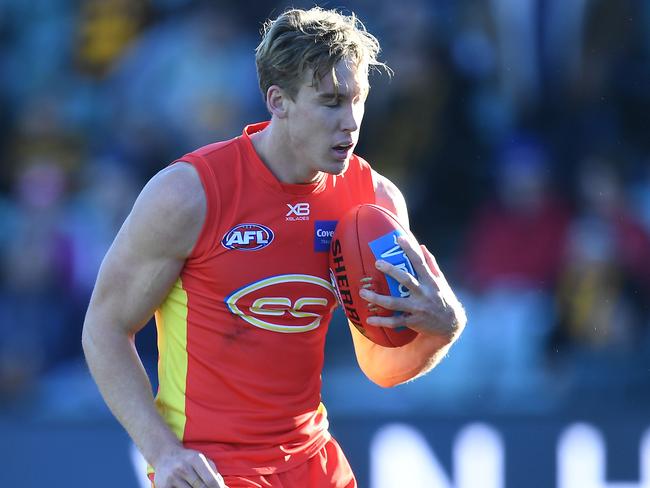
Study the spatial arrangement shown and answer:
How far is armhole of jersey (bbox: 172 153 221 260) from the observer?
130 inches

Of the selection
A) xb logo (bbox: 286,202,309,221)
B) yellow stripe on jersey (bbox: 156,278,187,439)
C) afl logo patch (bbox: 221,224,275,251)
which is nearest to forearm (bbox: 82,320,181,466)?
yellow stripe on jersey (bbox: 156,278,187,439)

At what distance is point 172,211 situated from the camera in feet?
10.6

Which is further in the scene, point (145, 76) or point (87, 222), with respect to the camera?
point (145, 76)

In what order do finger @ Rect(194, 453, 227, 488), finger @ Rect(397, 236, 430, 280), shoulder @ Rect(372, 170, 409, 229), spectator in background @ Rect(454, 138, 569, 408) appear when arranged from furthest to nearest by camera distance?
1. spectator in background @ Rect(454, 138, 569, 408)
2. shoulder @ Rect(372, 170, 409, 229)
3. finger @ Rect(397, 236, 430, 280)
4. finger @ Rect(194, 453, 227, 488)

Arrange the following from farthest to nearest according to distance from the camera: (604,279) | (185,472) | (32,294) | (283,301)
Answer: (32,294) → (604,279) → (283,301) → (185,472)

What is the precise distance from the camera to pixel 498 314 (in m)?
7.06

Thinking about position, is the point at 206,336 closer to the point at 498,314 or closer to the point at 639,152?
the point at 498,314

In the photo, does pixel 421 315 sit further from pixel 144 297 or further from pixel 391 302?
pixel 144 297

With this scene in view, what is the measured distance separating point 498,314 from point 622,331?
2.68 feet

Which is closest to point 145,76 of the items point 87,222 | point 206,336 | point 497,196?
point 87,222

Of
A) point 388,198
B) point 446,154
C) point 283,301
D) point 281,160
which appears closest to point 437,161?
point 446,154

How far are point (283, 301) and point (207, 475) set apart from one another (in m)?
0.57

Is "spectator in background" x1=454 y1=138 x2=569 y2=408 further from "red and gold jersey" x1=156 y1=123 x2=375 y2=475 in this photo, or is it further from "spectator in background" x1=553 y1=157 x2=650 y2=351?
"red and gold jersey" x1=156 y1=123 x2=375 y2=475

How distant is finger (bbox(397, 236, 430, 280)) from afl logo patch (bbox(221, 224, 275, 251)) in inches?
15.8
